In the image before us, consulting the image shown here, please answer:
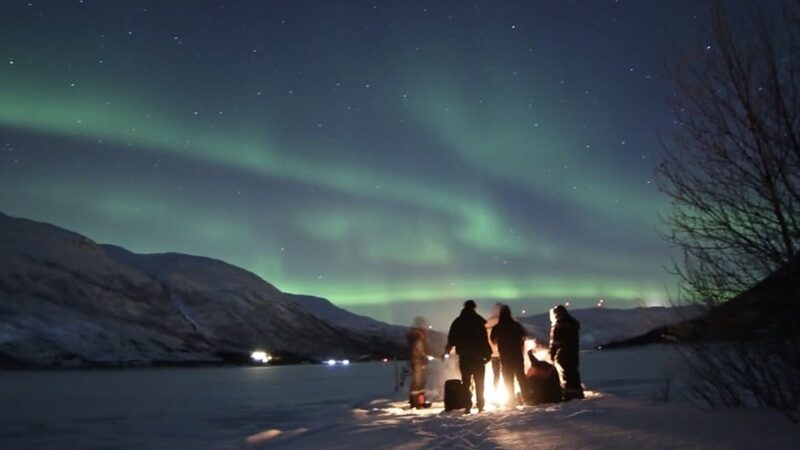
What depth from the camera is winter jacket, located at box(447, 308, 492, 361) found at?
14.0 meters

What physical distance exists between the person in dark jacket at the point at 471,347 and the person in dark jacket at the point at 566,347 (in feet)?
6.77

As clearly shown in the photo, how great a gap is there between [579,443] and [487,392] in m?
9.21

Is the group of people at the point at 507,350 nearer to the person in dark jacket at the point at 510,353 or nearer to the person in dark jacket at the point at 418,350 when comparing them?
the person in dark jacket at the point at 510,353

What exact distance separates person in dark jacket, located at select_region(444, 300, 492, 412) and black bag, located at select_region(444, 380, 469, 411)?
19 centimetres

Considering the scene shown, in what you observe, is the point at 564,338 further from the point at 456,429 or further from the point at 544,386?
the point at 456,429

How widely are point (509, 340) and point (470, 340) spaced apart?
137 cm

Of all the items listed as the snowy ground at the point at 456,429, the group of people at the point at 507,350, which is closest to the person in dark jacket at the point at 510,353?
the group of people at the point at 507,350

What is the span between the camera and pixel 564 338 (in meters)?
15.3

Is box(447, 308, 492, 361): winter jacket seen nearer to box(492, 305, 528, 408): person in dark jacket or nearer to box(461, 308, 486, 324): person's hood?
box(461, 308, 486, 324): person's hood

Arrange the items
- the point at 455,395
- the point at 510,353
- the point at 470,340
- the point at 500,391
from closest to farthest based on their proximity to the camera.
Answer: the point at 470,340 < the point at 455,395 < the point at 510,353 < the point at 500,391

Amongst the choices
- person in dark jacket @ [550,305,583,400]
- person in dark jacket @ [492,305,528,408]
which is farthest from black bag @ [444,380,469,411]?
person in dark jacket @ [550,305,583,400]

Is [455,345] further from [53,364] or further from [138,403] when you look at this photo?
[53,364]

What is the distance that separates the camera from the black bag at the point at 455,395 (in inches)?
560

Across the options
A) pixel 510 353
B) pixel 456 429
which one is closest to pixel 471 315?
pixel 510 353
